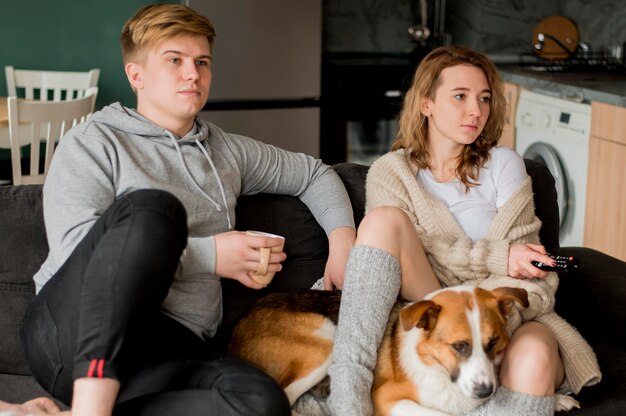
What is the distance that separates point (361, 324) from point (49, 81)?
3328mm

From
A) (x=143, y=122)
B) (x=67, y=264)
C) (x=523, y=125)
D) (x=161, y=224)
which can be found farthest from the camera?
(x=523, y=125)

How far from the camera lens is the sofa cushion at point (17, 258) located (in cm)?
218

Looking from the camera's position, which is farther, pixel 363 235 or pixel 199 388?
pixel 363 235

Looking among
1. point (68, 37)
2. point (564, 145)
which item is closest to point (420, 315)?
point (564, 145)

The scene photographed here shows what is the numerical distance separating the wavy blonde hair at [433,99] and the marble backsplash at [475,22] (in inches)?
106

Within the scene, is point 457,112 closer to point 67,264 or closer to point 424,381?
point 424,381

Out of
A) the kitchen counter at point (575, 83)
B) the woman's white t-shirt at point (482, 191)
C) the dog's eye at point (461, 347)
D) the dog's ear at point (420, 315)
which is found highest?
the kitchen counter at point (575, 83)

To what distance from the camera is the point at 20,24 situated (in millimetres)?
4965

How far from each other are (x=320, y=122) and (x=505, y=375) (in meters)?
3.48

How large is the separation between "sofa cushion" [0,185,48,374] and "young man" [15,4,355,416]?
0.40 ft

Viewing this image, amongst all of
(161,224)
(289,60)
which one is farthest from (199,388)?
(289,60)

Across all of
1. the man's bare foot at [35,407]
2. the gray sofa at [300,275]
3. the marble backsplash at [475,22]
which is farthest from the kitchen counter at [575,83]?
the man's bare foot at [35,407]

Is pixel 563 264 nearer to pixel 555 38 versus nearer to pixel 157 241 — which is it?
pixel 157 241

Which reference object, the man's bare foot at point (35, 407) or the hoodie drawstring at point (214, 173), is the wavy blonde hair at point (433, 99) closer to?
the hoodie drawstring at point (214, 173)
